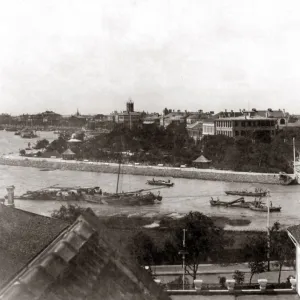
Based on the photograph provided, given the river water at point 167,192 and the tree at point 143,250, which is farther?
the river water at point 167,192

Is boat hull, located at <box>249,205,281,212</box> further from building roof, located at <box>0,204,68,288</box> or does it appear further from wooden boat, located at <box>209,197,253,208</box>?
building roof, located at <box>0,204,68,288</box>

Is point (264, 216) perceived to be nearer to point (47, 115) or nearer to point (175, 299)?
point (175, 299)

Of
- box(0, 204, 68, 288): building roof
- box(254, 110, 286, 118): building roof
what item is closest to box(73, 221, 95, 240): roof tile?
box(0, 204, 68, 288): building roof

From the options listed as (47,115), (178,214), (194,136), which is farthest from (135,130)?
(47,115)

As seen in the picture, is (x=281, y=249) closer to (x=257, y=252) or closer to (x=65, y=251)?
(x=257, y=252)

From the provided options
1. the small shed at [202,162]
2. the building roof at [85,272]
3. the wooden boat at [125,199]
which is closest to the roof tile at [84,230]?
the building roof at [85,272]

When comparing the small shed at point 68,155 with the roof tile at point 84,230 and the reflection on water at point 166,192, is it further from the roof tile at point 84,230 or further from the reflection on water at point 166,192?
the roof tile at point 84,230
